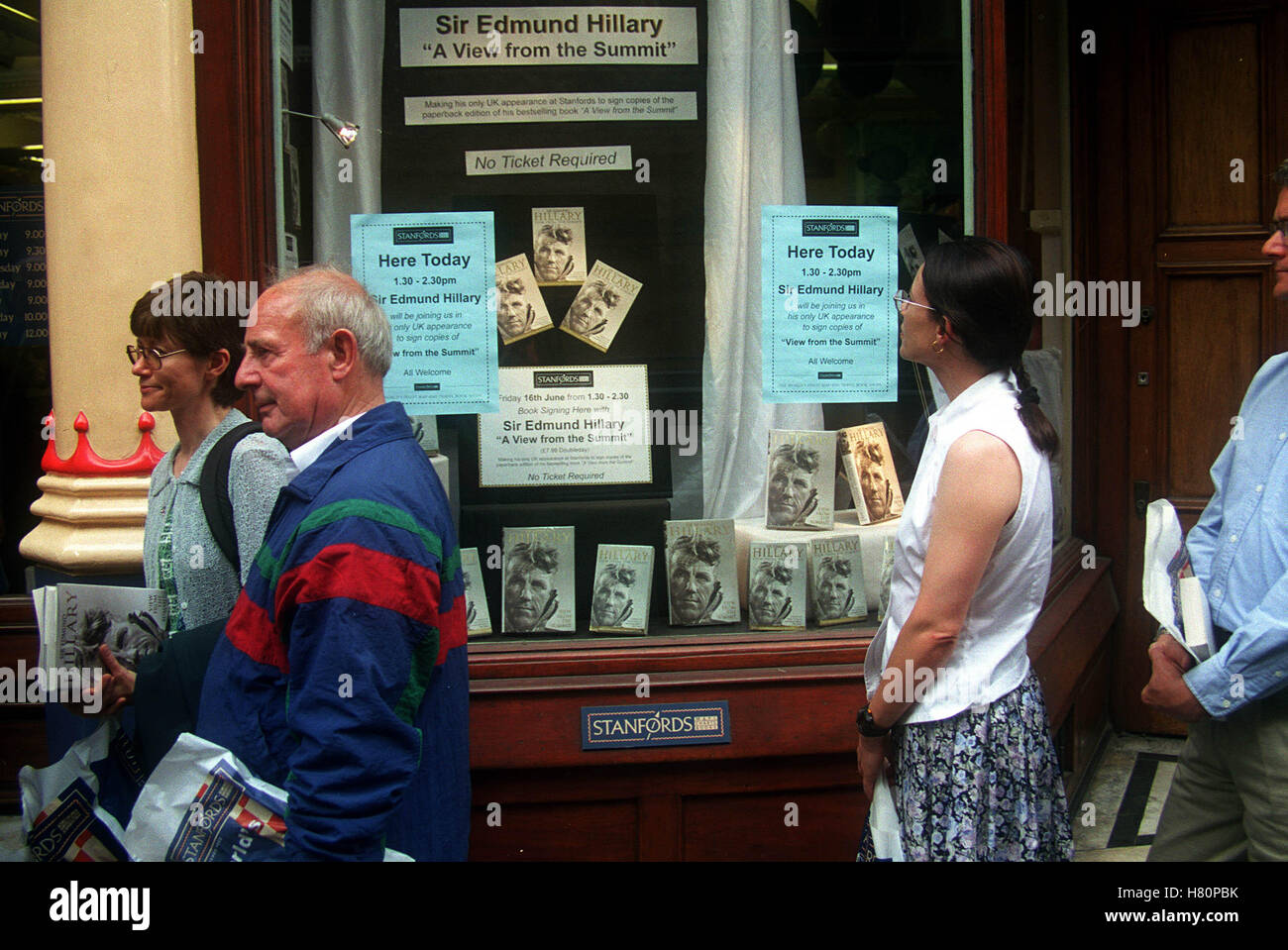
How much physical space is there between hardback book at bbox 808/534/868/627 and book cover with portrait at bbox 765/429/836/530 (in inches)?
3.2

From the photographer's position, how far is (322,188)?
10.3ft

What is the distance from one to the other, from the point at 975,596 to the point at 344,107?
2.32 meters

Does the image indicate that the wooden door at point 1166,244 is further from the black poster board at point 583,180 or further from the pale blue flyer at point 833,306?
the black poster board at point 583,180

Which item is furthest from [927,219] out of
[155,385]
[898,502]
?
[155,385]

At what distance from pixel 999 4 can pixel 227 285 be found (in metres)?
2.27

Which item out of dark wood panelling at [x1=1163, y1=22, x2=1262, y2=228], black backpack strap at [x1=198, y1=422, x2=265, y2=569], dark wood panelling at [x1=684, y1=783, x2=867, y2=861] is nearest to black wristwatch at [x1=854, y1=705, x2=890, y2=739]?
dark wood panelling at [x1=684, y1=783, x2=867, y2=861]

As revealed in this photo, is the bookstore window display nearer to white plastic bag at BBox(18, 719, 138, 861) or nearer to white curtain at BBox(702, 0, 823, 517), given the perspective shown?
white curtain at BBox(702, 0, 823, 517)

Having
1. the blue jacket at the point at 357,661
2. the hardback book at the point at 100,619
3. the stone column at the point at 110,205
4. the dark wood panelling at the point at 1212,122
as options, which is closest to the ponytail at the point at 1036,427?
the blue jacket at the point at 357,661

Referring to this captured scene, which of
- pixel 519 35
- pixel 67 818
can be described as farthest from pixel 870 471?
pixel 67 818

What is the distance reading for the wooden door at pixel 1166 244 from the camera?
4.09 meters

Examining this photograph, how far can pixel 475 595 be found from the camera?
313cm

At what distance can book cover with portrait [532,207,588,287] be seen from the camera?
3.20 m

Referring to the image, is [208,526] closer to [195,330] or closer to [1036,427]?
[195,330]

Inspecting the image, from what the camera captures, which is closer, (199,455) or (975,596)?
(975,596)
